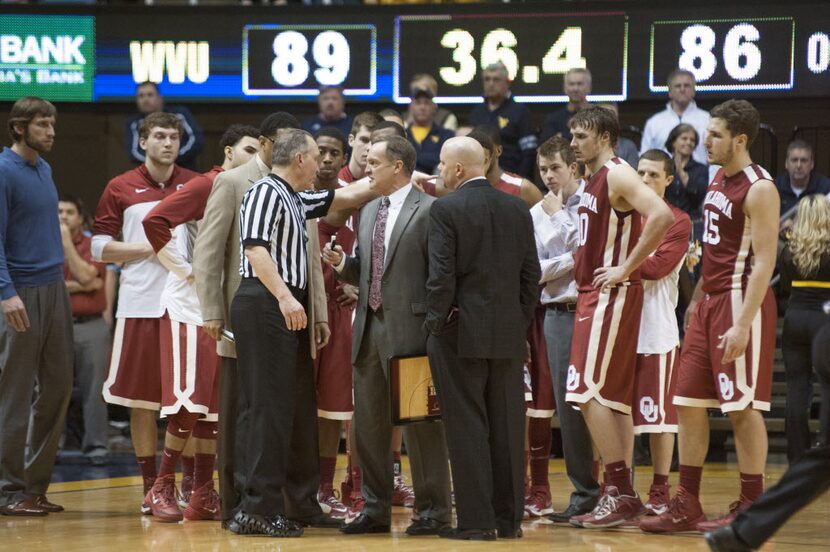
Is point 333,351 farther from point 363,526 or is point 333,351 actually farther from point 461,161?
point 461,161

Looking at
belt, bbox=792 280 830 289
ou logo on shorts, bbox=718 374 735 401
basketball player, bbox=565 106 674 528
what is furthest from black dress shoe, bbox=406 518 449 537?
belt, bbox=792 280 830 289

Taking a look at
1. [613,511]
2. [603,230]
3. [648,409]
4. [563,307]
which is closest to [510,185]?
[563,307]

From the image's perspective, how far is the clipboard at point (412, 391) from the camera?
6141 mm

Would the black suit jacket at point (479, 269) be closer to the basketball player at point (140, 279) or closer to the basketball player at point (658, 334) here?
the basketball player at point (658, 334)

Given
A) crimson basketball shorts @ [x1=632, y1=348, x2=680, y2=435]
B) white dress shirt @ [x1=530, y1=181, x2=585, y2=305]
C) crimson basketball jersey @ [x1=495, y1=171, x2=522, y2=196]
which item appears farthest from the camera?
Answer: crimson basketball jersey @ [x1=495, y1=171, x2=522, y2=196]

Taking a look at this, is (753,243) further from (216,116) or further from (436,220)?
(216,116)

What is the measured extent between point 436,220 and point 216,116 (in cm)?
744

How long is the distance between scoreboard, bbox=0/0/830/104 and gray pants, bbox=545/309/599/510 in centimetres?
487

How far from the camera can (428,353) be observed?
6.14m

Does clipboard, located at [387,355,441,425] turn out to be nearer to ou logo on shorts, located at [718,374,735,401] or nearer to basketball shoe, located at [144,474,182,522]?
ou logo on shorts, located at [718,374,735,401]

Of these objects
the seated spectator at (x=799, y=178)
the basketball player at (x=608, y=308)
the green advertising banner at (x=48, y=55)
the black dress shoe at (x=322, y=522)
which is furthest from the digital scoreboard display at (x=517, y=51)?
the black dress shoe at (x=322, y=522)

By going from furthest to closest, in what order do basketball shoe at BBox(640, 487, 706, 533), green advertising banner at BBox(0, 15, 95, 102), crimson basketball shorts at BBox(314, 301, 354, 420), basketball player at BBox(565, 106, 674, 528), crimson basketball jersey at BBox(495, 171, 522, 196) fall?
green advertising banner at BBox(0, 15, 95, 102) → crimson basketball jersey at BBox(495, 171, 522, 196) → crimson basketball shorts at BBox(314, 301, 354, 420) → basketball player at BBox(565, 106, 674, 528) → basketball shoe at BBox(640, 487, 706, 533)

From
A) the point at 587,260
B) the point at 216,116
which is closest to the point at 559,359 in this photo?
the point at 587,260

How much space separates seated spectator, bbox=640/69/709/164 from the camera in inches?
439
